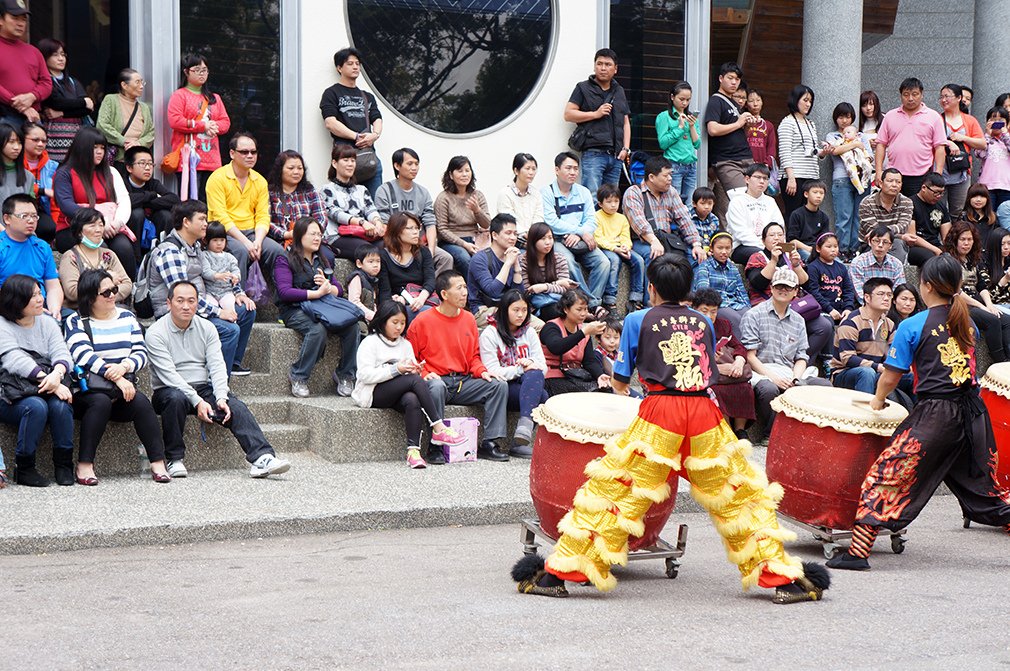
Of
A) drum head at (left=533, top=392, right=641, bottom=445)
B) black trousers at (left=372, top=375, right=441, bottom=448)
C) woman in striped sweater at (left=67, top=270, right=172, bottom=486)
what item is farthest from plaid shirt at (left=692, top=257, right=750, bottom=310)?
woman in striped sweater at (left=67, top=270, right=172, bottom=486)

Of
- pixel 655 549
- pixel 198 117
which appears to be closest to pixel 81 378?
pixel 198 117

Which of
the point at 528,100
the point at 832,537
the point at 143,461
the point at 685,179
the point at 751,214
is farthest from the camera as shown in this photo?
the point at 685,179

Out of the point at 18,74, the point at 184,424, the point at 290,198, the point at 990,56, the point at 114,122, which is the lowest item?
the point at 184,424

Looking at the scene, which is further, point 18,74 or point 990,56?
point 990,56

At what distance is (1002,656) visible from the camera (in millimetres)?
5047

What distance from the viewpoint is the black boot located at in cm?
800

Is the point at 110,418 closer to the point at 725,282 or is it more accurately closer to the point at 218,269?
the point at 218,269

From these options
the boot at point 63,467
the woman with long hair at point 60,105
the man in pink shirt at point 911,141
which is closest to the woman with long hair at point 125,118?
the woman with long hair at point 60,105

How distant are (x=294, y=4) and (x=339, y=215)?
7.29 feet

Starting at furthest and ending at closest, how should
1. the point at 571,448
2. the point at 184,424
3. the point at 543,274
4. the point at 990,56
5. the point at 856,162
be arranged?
the point at 990,56
the point at 856,162
the point at 543,274
the point at 184,424
the point at 571,448

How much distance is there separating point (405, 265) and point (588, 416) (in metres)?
4.35

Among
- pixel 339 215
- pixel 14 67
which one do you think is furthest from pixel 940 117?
pixel 14 67

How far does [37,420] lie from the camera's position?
25.9 ft

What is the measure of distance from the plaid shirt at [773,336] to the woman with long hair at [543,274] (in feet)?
5.03
